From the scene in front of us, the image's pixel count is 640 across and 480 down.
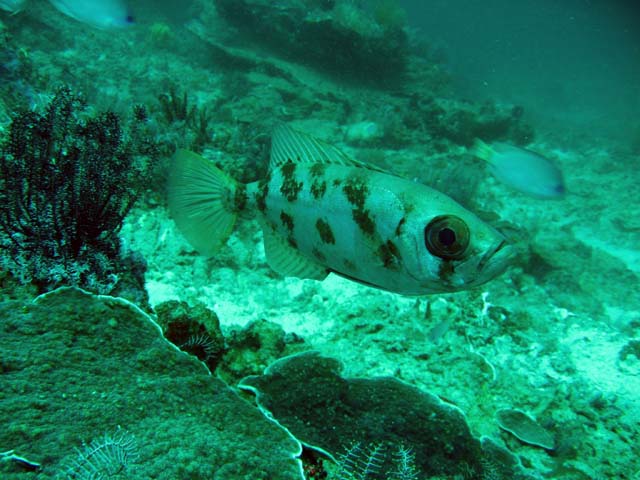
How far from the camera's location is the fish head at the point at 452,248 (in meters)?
1.50

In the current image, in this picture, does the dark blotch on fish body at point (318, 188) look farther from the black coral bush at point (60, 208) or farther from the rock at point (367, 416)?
the black coral bush at point (60, 208)

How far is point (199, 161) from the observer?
260cm

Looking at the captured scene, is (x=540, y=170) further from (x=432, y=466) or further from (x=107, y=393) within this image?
(x=107, y=393)

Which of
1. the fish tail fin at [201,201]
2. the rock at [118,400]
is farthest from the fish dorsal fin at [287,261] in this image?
the rock at [118,400]

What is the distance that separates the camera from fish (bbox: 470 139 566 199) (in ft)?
18.3

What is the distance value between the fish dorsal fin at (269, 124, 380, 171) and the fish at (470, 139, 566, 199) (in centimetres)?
436

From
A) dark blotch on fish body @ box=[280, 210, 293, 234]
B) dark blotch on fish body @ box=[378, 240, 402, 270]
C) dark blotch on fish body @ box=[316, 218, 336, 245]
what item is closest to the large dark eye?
dark blotch on fish body @ box=[378, 240, 402, 270]

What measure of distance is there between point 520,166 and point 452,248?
16.6ft

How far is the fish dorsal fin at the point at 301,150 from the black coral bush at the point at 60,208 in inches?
64.9

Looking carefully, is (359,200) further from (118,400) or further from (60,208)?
(60,208)

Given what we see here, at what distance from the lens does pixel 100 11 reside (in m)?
5.89

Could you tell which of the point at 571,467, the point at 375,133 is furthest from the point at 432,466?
the point at 375,133

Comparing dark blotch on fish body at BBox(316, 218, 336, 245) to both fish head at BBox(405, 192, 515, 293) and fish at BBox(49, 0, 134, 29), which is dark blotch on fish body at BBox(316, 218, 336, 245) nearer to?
fish head at BBox(405, 192, 515, 293)

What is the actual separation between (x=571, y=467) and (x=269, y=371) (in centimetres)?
277
